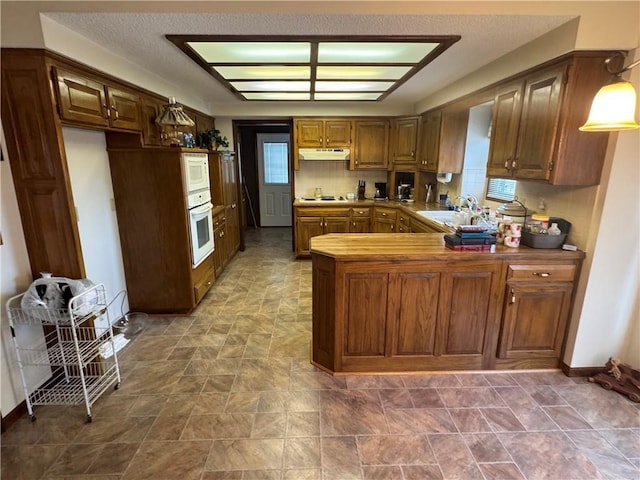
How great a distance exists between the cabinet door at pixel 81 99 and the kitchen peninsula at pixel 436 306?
184cm

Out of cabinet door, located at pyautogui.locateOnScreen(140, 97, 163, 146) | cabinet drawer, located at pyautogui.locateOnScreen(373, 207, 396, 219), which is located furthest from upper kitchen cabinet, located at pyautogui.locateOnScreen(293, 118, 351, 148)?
cabinet door, located at pyautogui.locateOnScreen(140, 97, 163, 146)

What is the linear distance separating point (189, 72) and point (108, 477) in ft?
10.7

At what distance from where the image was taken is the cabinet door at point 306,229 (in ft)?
17.0

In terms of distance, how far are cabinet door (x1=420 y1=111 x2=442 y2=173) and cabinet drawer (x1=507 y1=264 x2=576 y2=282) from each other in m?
2.14

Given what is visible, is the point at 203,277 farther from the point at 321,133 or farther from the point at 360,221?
the point at 321,133

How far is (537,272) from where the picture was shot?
2385mm

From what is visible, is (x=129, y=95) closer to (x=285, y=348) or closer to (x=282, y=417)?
(x=285, y=348)

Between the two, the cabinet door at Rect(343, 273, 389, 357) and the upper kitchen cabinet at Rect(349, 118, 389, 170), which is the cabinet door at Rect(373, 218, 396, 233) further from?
the cabinet door at Rect(343, 273, 389, 357)

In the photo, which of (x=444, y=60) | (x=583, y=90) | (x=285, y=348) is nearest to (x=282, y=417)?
(x=285, y=348)

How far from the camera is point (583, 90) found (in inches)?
83.0

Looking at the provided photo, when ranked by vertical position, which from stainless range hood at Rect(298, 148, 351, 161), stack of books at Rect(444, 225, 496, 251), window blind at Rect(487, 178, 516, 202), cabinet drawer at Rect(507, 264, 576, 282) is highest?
stainless range hood at Rect(298, 148, 351, 161)

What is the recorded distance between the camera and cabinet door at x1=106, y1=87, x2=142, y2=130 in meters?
2.63

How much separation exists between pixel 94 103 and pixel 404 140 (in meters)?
3.98

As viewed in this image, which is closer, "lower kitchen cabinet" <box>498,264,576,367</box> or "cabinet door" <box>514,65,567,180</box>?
"cabinet door" <box>514,65,567,180</box>
